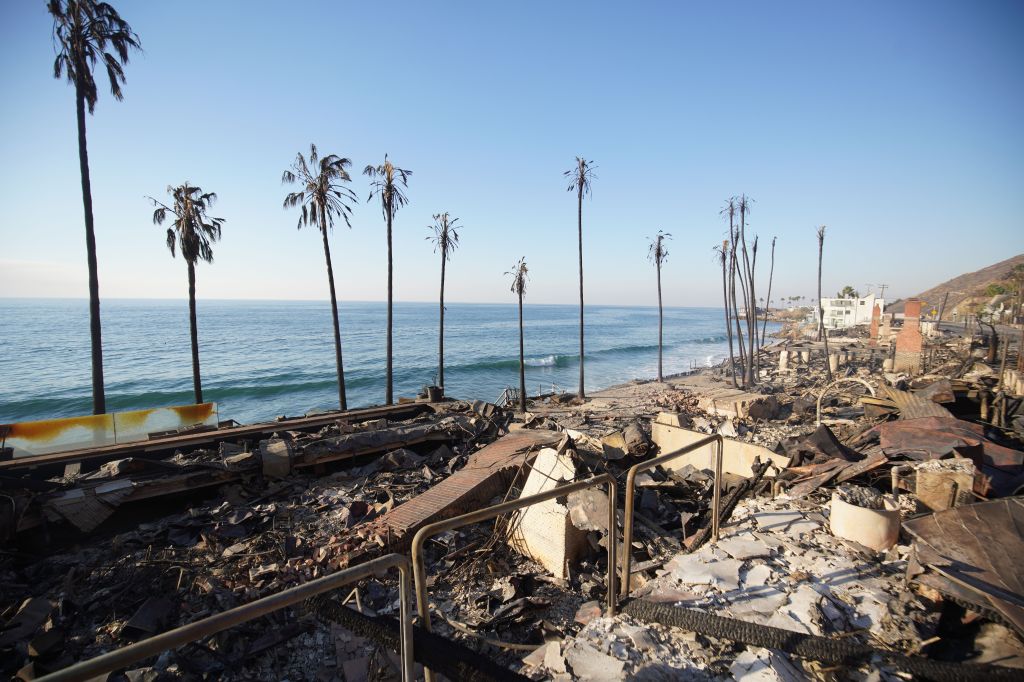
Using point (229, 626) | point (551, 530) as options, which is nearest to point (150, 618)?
point (551, 530)

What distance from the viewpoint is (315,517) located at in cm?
723

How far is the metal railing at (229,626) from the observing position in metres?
1.38

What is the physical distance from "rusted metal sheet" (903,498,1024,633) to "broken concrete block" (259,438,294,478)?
9.44 metres

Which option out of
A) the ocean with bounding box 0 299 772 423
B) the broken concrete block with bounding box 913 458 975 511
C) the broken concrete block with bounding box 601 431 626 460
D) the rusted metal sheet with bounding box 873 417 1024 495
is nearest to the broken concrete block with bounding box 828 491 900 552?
the broken concrete block with bounding box 913 458 975 511

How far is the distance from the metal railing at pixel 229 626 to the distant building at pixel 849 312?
7311 centimetres

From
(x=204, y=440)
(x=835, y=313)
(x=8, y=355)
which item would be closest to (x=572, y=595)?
(x=204, y=440)

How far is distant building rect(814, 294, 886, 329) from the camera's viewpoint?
61.6 metres

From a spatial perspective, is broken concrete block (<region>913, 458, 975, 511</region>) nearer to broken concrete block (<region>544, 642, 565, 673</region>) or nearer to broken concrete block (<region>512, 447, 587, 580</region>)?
broken concrete block (<region>512, 447, 587, 580</region>)

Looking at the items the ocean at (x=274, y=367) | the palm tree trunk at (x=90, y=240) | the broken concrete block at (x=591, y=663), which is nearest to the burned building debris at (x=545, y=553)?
the broken concrete block at (x=591, y=663)

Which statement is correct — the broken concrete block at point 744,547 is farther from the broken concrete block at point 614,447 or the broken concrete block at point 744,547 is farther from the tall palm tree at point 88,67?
the tall palm tree at point 88,67

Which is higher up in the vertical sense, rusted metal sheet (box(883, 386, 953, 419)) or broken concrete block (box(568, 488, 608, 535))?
rusted metal sheet (box(883, 386, 953, 419))

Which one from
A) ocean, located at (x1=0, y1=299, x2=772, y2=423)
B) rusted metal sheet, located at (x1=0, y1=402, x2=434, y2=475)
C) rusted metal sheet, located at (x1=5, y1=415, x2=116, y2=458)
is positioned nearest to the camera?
rusted metal sheet, located at (x1=0, y1=402, x2=434, y2=475)

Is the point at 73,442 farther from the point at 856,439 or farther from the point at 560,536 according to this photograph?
the point at 856,439

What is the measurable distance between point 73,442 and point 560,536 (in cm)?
1214
